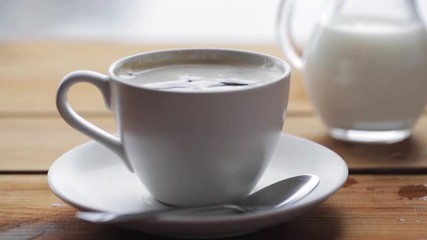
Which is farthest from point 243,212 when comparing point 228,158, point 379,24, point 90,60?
point 90,60

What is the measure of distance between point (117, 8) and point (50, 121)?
212cm

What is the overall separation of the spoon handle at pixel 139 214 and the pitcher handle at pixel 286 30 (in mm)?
353

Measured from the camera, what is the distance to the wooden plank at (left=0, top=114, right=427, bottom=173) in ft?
2.43

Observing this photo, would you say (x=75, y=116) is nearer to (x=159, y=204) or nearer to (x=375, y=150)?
(x=159, y=204)

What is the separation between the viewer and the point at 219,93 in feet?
1.80

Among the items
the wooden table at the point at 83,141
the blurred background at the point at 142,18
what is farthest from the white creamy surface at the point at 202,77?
the blurred background at the point at 142,18

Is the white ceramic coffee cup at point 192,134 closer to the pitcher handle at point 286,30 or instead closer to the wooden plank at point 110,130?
the wooden plank at point 110,130

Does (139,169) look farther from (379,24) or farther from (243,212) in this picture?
(379,24)

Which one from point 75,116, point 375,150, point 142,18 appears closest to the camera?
point 75,116

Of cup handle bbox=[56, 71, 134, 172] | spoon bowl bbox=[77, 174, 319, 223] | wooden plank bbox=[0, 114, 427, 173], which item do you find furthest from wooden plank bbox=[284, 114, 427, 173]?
cup handle bbox=[56, 71, 134, 172]

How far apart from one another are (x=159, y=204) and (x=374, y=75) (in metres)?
0.29

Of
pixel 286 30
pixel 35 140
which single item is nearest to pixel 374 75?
pixel 286 30

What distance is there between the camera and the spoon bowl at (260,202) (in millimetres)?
529

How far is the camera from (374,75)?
79cm
